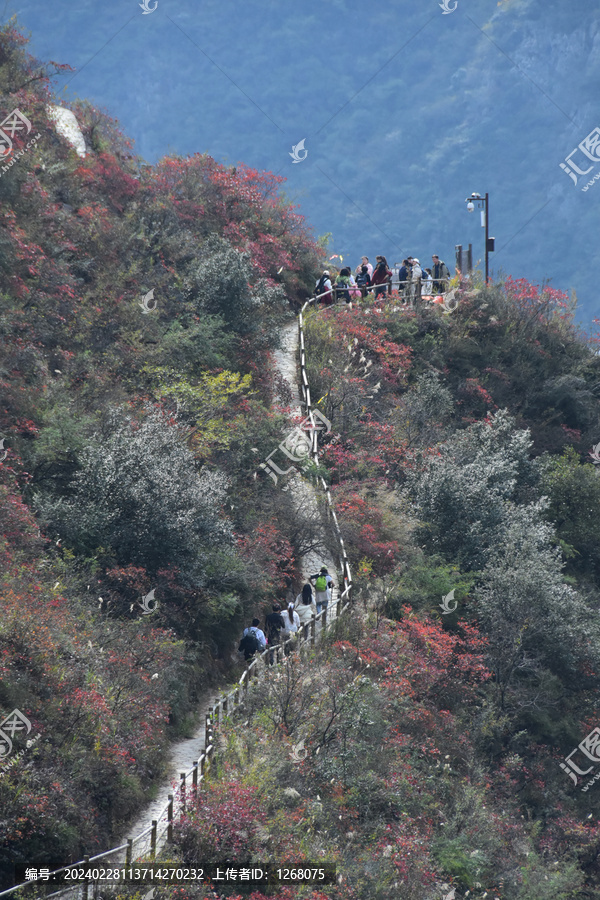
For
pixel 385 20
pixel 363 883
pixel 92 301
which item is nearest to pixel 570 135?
pixel 385 20

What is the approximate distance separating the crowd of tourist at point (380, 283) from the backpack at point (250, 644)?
1867 centimetres

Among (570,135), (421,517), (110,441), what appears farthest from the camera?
(570,135)

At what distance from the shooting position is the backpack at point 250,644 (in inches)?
622

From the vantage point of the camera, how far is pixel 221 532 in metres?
16.8

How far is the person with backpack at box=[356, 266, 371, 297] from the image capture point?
32969mm

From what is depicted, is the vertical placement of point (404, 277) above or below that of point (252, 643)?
above

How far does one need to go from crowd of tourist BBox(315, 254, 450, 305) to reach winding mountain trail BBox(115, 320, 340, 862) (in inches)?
92.2

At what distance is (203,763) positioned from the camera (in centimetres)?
1215

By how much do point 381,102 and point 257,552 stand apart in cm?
7185

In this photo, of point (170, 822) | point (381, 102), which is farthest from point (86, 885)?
point (381, 102)

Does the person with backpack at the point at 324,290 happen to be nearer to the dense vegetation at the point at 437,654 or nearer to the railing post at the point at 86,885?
the dense vegetation at the point at 437,654

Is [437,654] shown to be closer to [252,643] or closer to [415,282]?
[252,643]

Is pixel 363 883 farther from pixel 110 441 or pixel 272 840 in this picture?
pixel 110 441

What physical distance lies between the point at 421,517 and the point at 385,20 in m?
78.3
